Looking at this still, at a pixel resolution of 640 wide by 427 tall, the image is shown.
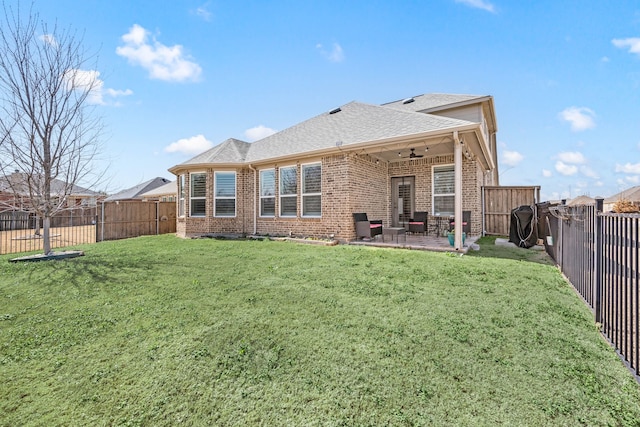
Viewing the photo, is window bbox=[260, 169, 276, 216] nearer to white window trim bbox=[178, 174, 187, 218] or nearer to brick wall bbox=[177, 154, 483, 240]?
brick wall bbox=[177, 154, 483, 240]

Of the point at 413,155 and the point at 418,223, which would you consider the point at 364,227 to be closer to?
the point at 418,223

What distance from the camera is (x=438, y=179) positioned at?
35.6ft

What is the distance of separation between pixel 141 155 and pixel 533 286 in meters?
13.4

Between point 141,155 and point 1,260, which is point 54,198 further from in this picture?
point 141,155

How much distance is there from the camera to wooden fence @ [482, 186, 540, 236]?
36.7 feet

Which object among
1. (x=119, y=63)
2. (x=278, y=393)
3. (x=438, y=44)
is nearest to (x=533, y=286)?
(x=278, y=393)

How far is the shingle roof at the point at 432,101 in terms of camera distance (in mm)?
12380

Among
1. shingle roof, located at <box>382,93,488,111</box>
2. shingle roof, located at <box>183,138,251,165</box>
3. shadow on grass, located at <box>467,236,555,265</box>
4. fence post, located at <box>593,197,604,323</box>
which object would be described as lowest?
shadow on grass, located at <box>467,236,555,265</box>

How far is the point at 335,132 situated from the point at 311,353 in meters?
8.95

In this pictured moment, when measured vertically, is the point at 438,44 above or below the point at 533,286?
above

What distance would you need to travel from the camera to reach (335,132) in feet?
34.2

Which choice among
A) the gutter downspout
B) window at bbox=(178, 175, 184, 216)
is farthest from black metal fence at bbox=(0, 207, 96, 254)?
the gutter downspout

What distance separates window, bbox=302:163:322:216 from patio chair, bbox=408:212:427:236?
329 cm

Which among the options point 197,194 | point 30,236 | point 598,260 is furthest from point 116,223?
point 598,260
